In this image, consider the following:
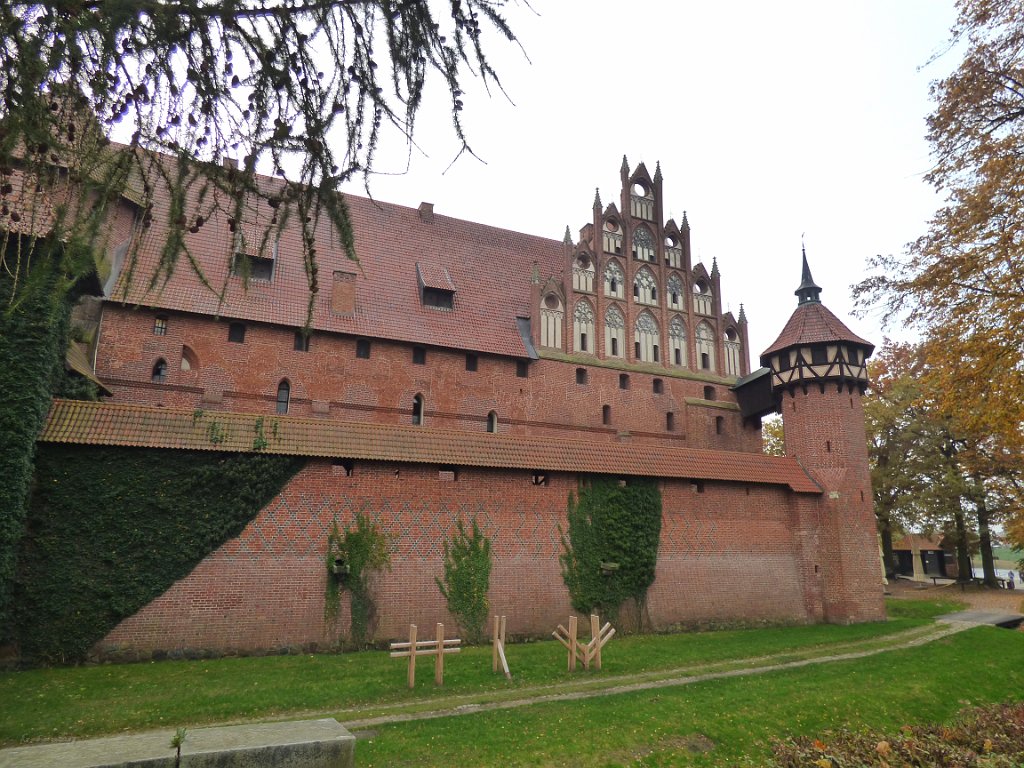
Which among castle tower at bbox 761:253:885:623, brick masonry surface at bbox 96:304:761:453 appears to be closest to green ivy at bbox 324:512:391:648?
brick masonry surface at bbox 96:304:761:453

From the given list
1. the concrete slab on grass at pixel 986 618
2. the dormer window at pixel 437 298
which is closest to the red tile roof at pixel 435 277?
the dormer window at pixel 437 298

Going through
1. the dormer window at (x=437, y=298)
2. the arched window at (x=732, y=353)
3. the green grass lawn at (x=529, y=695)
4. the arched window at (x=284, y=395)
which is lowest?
the green grass lawn at (x=529, y=695)

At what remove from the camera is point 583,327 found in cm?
2108

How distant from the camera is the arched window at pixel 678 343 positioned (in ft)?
72.4

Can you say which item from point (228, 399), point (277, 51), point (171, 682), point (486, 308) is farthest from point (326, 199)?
point (486, 308)

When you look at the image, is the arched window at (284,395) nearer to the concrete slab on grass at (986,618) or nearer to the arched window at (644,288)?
the arched window at (644,288)

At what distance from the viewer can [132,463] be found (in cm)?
1173

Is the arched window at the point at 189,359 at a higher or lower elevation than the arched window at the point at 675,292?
lower

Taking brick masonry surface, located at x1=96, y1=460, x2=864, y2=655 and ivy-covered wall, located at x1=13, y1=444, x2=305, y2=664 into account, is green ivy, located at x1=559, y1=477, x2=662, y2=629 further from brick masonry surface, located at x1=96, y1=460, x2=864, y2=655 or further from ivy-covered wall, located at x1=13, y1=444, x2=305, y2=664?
ivy-covered wall, located at x1=13, y1=444, x2=305, y2=664

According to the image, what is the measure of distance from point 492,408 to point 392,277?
521cm

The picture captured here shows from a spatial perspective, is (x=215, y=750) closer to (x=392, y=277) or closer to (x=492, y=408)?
(x=492, y=408)

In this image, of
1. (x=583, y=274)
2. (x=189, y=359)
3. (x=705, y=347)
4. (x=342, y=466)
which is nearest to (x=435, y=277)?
(x=583, y=274)

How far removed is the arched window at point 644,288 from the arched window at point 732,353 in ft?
10.6

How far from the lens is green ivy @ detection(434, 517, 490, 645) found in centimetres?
1338
